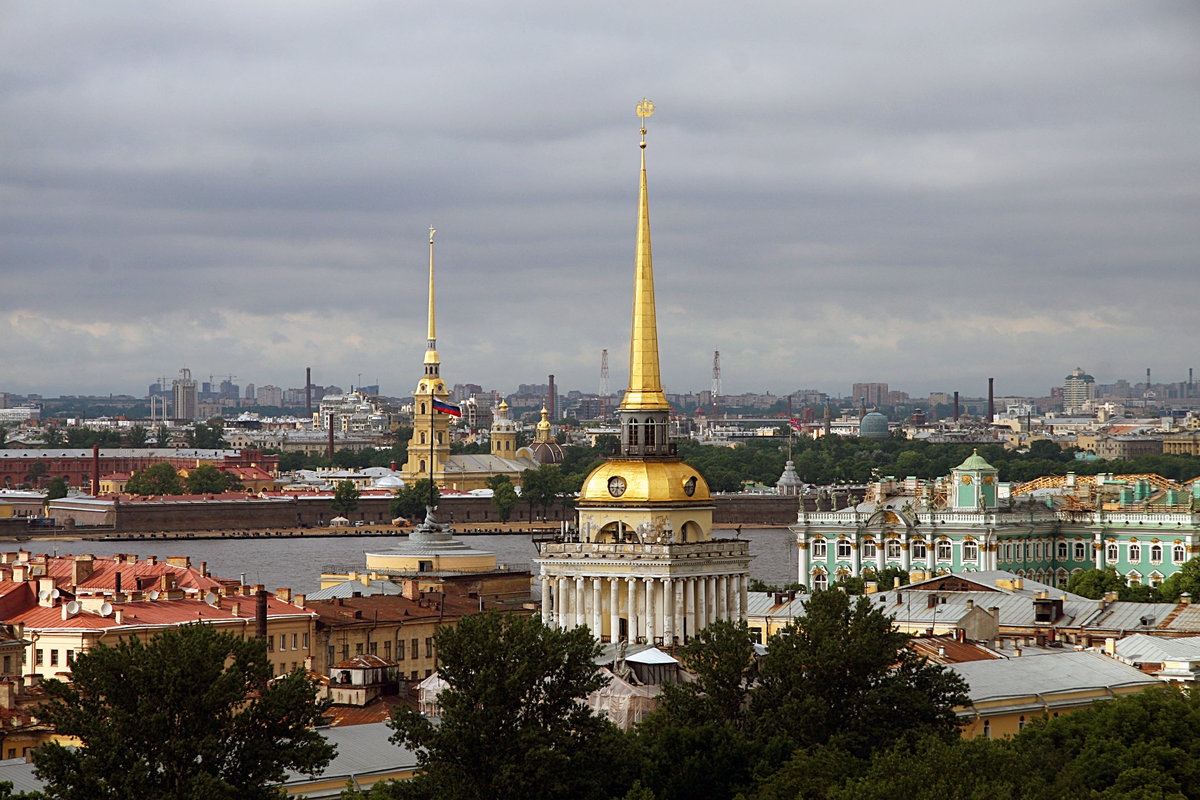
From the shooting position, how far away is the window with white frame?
6912 centimetres

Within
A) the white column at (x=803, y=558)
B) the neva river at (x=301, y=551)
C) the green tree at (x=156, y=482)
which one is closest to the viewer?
the white column at (x=803, y=558)

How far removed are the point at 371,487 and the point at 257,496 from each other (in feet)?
34.1

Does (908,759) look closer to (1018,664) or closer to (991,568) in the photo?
(1018,664)

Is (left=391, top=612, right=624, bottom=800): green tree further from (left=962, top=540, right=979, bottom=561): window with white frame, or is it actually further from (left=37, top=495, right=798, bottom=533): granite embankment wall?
(left=37, top=495, right=798, bottom=533): granite embankment wall

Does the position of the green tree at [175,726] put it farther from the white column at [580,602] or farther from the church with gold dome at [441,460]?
the church with gold dome at [441,460]

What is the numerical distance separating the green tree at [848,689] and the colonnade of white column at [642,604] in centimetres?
610

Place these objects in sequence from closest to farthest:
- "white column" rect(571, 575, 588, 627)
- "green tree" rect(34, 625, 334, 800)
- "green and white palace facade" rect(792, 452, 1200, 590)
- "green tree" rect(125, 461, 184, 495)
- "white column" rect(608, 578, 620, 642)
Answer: "green tree" rect(34, 625, 334, 800) < "white column" rect(608, 578, 620, 642) < "white column" rect(571, 575, 588, 627) < "green and white palace facade" rect(792, 452, 1200, 590) < "green tree" rect(125, 461, 184, 495)

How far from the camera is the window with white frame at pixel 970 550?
69.1 m

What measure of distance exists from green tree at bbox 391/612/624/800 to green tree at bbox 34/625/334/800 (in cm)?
138

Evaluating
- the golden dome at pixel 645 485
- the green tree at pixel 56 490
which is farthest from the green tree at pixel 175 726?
the green tree at pixel 56 490

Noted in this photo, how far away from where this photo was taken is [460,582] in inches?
2304

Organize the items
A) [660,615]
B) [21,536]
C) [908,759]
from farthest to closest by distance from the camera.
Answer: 1. [21,536]
2. [660,615]
3. [908,759]

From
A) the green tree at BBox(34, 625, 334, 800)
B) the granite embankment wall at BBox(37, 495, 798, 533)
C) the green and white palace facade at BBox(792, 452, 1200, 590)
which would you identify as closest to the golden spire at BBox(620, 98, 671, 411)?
the green tree at BBox(34, 625, 334, 800)

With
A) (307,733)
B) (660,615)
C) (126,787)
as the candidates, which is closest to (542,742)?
(307,733)
